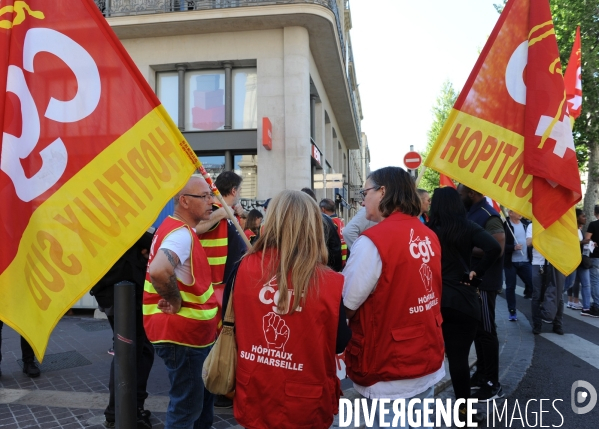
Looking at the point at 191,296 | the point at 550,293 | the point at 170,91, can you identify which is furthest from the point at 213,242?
the point at 170,91

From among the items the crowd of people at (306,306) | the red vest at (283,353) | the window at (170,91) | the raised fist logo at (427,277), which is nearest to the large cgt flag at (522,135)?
the crowd of people at (306,306)

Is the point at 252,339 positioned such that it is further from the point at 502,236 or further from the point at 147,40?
the point at 147,40

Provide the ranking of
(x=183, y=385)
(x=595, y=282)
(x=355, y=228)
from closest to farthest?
(x=183, y=385), (x=355, y=228), (x=595, y=282)

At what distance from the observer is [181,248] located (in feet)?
8.68

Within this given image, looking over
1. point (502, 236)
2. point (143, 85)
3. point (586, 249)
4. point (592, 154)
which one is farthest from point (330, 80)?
point (143, 85)

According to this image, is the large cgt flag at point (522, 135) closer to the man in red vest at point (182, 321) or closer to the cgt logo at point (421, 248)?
the cgt logo at point (421, 248)

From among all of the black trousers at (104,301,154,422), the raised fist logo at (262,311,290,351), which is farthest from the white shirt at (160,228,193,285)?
the black trousers at (104,301,154,422)

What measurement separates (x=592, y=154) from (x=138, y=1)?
20.0 meters

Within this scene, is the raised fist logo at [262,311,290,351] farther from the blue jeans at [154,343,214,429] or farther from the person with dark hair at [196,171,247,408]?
the person with dark hair at [196,171,247,408]

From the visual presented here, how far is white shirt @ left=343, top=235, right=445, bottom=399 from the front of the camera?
2.41 metres

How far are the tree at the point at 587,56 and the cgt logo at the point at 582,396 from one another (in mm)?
17500

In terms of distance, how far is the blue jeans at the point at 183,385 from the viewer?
2.74 meters

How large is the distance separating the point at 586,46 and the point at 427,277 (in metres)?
21.7

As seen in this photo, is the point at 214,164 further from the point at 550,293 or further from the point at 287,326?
the point at 287,326
